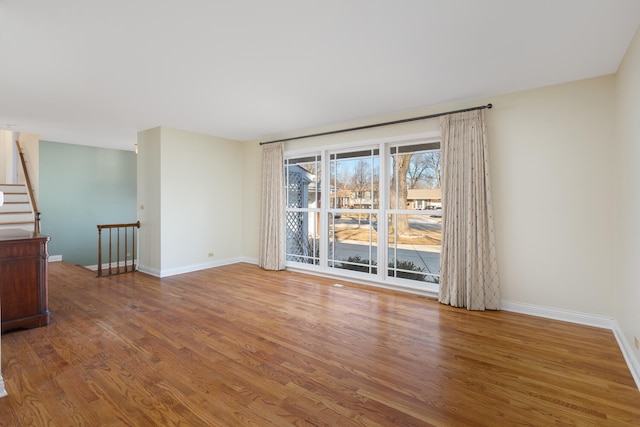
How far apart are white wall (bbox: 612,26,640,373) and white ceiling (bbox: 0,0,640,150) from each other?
287mm

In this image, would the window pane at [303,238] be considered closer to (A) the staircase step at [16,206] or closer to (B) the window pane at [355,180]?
(B) the window pane at [355,180]

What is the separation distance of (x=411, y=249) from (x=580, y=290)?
1.87m

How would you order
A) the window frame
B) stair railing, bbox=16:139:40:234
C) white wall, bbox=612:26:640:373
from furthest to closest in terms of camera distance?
stair railing, bbox=16:139:40:234 < the window frame < white wall, bbox=612:26:640:373

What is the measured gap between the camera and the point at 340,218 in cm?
497

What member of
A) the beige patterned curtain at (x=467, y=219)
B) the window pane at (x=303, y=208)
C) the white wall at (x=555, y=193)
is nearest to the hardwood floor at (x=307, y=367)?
the beige patterned curtain at (x=467, y=219)

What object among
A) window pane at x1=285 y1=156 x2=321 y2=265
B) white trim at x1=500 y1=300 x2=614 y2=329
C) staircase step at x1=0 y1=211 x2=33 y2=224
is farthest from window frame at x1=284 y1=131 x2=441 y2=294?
staircase step at x1=0 y1=211 x2=33 y2=224

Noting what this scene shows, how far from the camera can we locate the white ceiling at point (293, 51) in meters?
1.96

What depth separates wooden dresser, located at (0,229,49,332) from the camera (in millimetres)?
2770

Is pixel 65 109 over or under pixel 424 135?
over

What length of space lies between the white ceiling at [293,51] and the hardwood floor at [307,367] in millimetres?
2521

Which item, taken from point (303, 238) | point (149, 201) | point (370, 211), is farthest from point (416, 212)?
point (149, 201)

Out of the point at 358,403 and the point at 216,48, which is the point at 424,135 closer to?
the point at 216,48

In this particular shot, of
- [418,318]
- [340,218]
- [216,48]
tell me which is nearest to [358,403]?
[418,318]

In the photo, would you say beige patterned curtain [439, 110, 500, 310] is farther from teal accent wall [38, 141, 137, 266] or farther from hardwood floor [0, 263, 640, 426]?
teal accent wall [38, 141, 137, 266]
